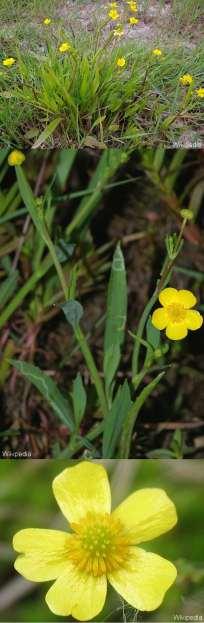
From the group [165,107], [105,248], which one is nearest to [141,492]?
[105,248]

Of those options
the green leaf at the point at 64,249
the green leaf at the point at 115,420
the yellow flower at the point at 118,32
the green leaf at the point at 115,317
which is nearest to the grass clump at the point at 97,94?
the yellow flower at the point at 118,32

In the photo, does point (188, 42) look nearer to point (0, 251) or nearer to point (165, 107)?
point (165, 107)

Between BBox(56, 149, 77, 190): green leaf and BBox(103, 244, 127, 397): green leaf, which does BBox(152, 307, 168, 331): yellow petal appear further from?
BBox(56, 149, 77, 190): green leaf

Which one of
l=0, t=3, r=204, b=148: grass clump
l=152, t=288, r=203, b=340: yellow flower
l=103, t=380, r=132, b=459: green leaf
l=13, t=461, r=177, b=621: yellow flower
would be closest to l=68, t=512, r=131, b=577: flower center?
l=13, t=461, r=177, b=621: yellow flower

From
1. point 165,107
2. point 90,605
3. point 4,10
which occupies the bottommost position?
point 90,605

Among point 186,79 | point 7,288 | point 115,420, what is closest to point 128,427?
point 115,420

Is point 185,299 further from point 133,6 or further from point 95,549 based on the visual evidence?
point 133,6
